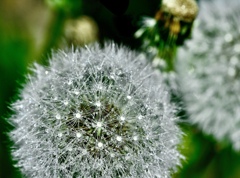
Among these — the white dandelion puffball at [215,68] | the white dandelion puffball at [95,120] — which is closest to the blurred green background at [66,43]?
the white dandelion puffball at [215,68]

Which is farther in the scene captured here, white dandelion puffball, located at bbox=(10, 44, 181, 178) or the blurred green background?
the blurred green background

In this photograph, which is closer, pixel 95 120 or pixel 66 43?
pixel 95 120

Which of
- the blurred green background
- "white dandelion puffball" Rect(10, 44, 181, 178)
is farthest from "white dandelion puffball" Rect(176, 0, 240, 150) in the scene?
"white dandelion puffball" Rect(10, 44, 181, 178)

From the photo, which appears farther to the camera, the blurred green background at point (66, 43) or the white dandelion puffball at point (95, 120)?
the blurred green background at point (66, 43)

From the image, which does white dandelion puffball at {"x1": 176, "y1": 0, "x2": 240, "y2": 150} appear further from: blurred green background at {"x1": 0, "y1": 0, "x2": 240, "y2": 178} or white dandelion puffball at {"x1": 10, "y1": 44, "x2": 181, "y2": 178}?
white dandelion puffball at {"x1": 10, "y1": 44, "x2": 181, "y2": 178}

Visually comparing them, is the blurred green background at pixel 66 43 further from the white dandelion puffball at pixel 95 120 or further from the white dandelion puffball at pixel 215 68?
the white dandelion puffball at pixel 95 120
